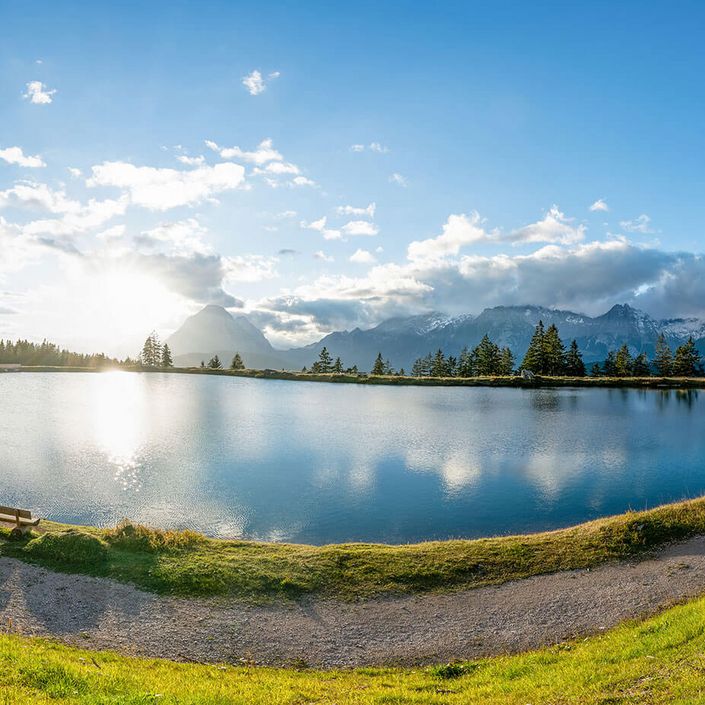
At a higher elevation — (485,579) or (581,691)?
(581,691)

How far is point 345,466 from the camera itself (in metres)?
47.8

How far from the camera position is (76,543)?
81.0ft

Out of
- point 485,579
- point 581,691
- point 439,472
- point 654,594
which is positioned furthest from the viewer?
point 439,472

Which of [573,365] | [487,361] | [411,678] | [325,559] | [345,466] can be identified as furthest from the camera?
[487,361]

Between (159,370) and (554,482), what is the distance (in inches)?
7254

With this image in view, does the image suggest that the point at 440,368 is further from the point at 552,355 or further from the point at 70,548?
the point at 70,548

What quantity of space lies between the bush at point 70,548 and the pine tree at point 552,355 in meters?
153

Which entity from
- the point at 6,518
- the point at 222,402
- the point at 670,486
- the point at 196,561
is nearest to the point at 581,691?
the point at 196,561

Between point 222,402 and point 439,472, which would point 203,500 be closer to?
point 439,472

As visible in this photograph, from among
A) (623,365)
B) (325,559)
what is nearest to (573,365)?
(623,365)

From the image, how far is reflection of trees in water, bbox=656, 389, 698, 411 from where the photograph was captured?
325 ft

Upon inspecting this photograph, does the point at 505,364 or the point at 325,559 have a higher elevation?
the point at 505,364

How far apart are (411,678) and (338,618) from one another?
5.49 meters

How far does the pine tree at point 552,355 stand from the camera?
156000 millimetres
